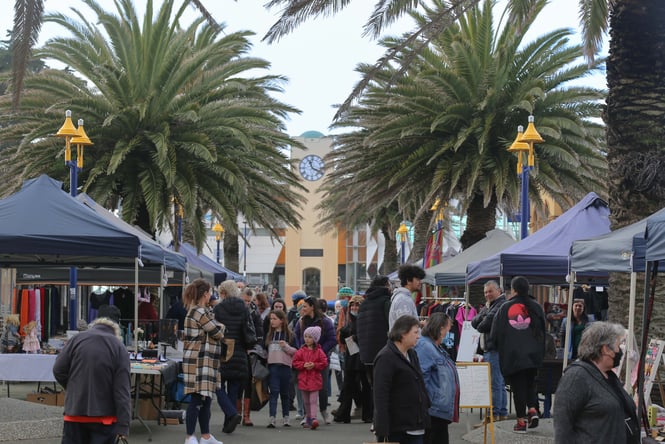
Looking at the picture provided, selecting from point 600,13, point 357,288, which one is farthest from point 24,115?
point 357,288

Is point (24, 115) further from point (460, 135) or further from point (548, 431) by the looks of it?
point (548, 431)

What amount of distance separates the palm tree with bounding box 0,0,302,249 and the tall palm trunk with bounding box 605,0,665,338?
1144 cm

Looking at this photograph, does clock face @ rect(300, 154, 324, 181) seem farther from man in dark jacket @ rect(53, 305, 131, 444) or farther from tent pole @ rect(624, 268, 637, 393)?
man in dark jacket @ rect(53, 305, 131, 444)

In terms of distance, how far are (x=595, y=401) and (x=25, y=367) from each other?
9.20 metres

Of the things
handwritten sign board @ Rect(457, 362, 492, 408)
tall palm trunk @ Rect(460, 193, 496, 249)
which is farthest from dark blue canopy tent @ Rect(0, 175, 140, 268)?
tall palm trunk @ Rect(460, 193, 496, 249)

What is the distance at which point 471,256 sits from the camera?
24062mm

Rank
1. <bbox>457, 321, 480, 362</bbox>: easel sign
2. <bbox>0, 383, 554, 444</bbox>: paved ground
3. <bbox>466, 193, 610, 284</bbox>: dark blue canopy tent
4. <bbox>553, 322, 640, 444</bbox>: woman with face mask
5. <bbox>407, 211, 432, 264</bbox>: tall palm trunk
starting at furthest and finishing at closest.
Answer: <bbox>407, 211, 432, 264</bbox>: tall palm trunk, <bbox>466, 193, 610, 284</bbox>: dark blue canopy tent, <bbox>457, 321, 480, 362</bbox>: easel sign, <bbox>0, 383, 554, 444</bbox>: paved ground, <bbox>553, 322, 640, 444</bbox>: woman with face mask

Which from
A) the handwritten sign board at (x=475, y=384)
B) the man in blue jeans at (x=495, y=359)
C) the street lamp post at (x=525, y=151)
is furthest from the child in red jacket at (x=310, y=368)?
the street lamp post at (x=525, y=151)

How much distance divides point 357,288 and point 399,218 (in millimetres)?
48391

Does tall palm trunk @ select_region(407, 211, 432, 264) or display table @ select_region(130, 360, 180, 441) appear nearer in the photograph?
display table @ select_region(130, 360, 180, 441)

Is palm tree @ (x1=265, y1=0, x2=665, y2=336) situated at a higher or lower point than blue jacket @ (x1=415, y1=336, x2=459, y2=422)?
higher

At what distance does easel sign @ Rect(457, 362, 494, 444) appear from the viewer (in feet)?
37.3

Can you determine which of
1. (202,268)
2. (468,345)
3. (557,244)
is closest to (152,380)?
(468,345)

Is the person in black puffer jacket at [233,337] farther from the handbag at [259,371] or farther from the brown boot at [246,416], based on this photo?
the handbag at [259,371]
